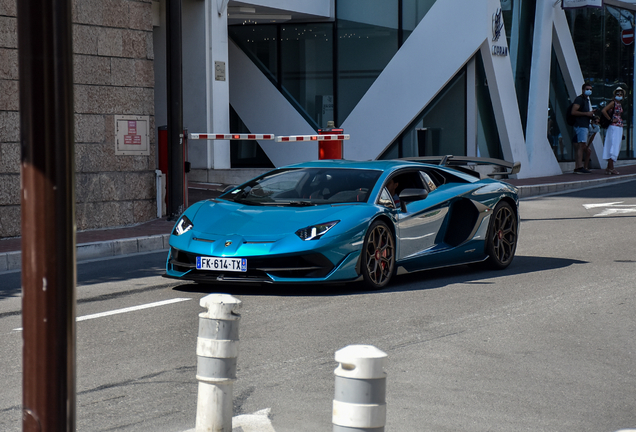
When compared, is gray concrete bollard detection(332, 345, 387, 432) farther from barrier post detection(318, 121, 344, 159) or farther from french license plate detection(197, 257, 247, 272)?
barrier post detection(318, 121, 344, 159)

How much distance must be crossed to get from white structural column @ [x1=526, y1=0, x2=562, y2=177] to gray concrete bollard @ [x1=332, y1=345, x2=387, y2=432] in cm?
2165

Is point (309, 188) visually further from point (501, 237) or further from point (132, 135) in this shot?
point (132, 135)

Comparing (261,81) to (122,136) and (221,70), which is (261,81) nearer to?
(221,70)

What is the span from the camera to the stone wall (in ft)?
42.4

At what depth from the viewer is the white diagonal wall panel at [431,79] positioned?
72.3 ft

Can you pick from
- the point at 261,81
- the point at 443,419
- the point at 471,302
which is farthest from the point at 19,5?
the point at 261,81

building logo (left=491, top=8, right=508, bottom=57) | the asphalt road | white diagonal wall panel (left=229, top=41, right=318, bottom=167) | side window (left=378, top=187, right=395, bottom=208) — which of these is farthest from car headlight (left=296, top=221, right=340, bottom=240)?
white diagonal wall panel (left=229, top=41, right=318, bottom=167)

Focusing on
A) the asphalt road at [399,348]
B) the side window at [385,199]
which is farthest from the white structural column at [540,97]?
the side window at [385,199]

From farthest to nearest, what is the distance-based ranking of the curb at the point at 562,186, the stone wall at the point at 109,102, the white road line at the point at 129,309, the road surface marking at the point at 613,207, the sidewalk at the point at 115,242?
the curb at the point at 562,186
the road surface marking at the point at 613,207
the stone wall at the point at 109,102
the sidewalk at the point at 115,242
the white road line at the point at 129,309

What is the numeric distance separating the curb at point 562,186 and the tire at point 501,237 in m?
9.64

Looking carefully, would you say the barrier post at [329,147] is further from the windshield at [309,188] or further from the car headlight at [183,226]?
the car headlight at [183,226]

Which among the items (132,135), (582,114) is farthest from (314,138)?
(582,114)

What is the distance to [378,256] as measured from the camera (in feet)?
27.3

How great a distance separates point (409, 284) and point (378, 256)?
23.3 inches
